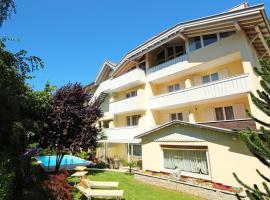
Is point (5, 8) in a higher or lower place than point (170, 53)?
lower

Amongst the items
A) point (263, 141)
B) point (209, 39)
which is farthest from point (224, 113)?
point (263, 141)

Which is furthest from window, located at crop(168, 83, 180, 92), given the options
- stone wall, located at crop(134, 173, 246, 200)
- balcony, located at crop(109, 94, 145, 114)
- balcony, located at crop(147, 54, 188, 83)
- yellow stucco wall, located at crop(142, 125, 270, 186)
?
stone wall, located at crop(134, 173, 246, 200)

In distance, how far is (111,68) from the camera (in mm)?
36875

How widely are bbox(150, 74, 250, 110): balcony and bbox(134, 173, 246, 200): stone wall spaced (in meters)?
8.44

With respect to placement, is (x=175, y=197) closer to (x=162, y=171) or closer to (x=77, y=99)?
(x=162, y=171)

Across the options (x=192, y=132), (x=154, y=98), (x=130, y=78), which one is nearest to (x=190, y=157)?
(x=192, y=132)

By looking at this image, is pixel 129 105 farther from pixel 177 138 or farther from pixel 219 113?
pixel 219 113

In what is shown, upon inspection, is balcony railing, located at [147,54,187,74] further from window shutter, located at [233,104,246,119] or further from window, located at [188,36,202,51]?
window shutter, located at [233,104,246,119]

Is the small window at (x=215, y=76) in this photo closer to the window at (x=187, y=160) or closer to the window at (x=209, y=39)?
the window at (x=209, y=39)

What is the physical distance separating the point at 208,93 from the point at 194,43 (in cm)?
593

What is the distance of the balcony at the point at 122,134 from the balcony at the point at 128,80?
6105mm

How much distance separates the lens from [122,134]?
3055 cm

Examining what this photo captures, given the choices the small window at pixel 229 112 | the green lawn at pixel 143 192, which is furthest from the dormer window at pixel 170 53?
the green lawn at pixel 143 192

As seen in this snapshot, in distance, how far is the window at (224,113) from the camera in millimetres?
21266
